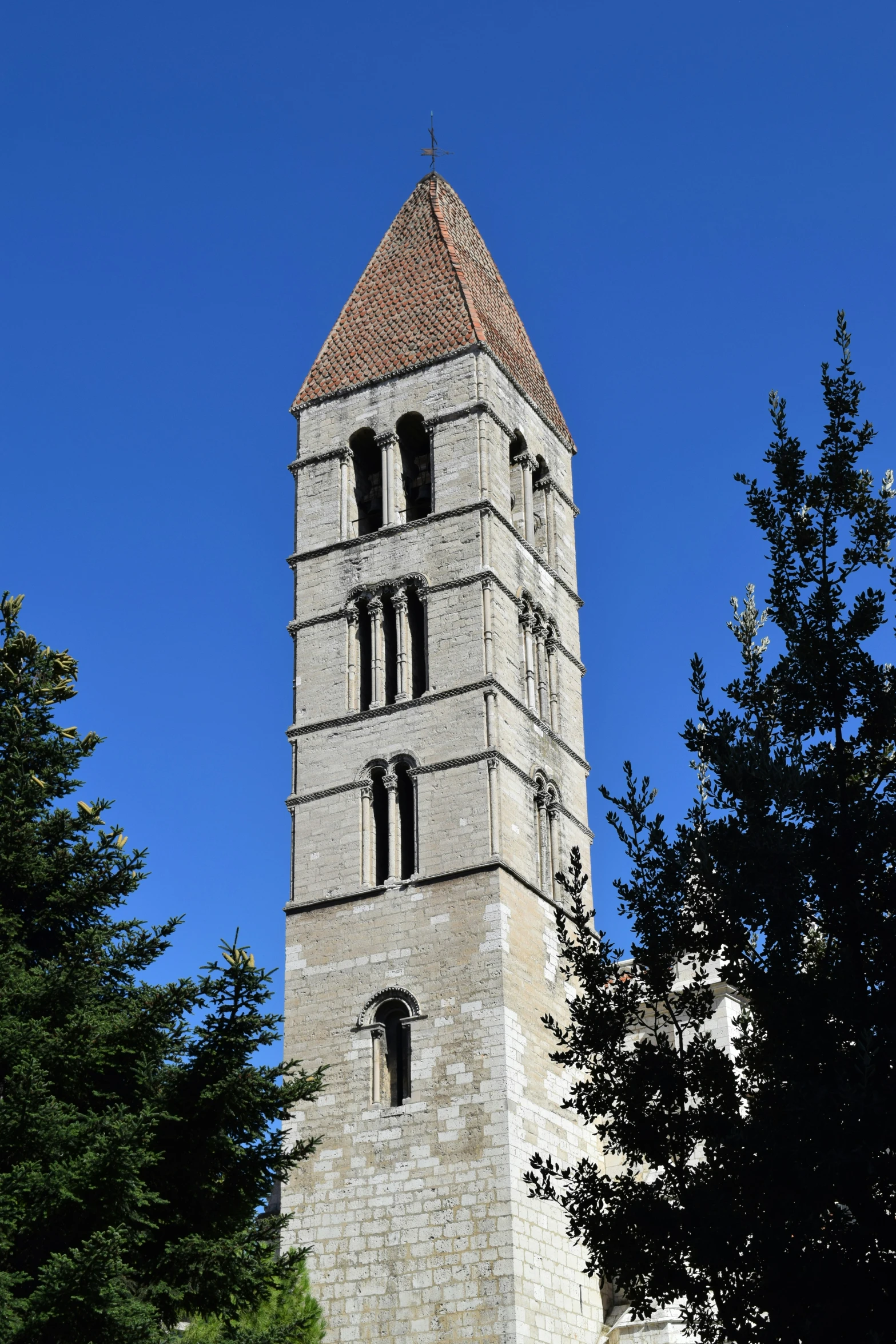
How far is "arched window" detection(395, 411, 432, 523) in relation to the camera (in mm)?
32438

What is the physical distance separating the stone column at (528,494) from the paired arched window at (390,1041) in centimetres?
971

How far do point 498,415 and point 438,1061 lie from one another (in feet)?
41.7

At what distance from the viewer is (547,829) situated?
97.9 feet

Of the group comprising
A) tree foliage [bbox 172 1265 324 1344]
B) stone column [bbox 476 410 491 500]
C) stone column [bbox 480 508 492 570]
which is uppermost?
stone column [bbox 476 410 491 500]

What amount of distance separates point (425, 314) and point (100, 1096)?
21.5 m

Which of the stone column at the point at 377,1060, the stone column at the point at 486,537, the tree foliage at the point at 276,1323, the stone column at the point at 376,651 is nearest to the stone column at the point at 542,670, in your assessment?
the stone column at the point at 486,537

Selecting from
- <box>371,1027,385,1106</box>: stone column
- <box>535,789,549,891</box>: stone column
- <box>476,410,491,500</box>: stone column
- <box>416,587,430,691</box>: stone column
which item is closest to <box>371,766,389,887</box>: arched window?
<box>416,587,430,691</box>: stone column

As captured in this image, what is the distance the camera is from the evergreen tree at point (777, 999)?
452 inches

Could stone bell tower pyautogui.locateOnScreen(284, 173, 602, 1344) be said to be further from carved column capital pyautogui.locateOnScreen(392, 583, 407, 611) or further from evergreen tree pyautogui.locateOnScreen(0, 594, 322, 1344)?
evergreen tree pyautogui.locateOnScreen(0, 594, 322, 1344)

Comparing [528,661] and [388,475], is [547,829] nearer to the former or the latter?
[528,661]

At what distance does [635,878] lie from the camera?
1355 cm

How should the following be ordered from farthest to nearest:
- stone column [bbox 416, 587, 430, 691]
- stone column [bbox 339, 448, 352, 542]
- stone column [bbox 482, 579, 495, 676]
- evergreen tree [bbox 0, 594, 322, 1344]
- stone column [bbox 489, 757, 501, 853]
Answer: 1. stone column [bbox 339, 448, 352, 542]
2. stone column [bbox 416, 587, 430, 691]
3. stone column [bbox 482, 579, 495, 676]
4. stone column [bbox 489, 757, 501, 853]
5. evergreen tree [bbox 0, 594, 322, 1344]

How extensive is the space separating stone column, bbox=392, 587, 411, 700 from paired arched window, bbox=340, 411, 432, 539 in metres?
1.68

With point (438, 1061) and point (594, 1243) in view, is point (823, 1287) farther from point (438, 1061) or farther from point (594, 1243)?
point (438, 1061)
